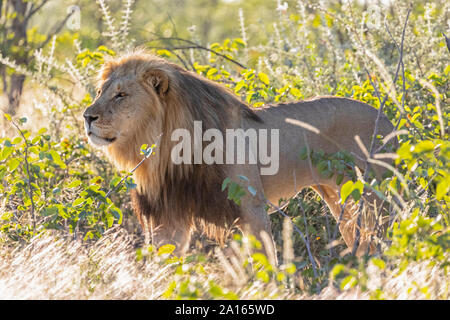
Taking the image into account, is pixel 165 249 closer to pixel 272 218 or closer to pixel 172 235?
pixel 172 235

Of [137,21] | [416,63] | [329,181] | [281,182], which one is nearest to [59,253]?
[281,182]

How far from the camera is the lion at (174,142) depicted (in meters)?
3.76

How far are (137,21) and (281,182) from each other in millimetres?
10552

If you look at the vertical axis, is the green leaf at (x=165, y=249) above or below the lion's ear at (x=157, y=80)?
below

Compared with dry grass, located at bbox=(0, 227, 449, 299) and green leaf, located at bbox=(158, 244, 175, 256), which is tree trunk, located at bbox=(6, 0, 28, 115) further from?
green leaf, located at bbox=(158, 244, 175, 256)

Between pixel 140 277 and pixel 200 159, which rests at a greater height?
pixel 200 159

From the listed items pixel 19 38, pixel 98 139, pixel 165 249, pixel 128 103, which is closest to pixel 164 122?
pixel 128 103

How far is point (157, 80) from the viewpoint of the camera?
3811 mm

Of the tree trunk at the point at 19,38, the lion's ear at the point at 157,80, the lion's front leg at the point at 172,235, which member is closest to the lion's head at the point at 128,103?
the lion's ear at the point at 157,80

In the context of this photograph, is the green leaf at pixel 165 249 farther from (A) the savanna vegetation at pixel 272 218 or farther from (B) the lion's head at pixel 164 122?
(B) the lion's head at pixel 164 122

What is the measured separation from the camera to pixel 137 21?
14.0 metres

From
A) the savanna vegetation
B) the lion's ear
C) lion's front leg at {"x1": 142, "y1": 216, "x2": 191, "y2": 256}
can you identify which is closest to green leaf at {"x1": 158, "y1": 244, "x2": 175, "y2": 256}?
the savanna vegetation
